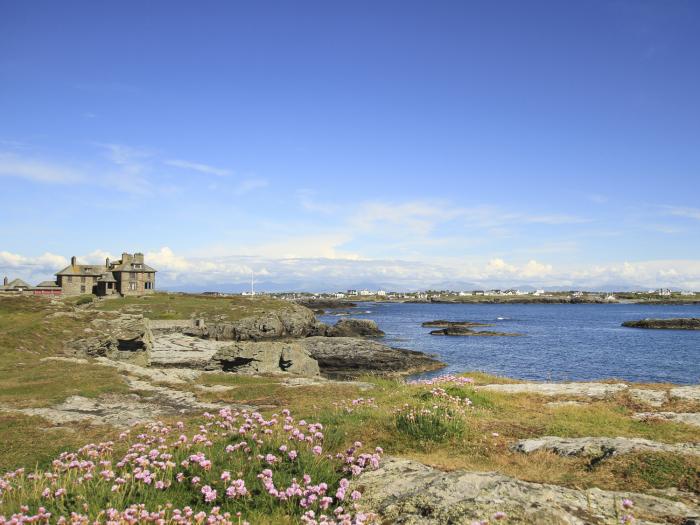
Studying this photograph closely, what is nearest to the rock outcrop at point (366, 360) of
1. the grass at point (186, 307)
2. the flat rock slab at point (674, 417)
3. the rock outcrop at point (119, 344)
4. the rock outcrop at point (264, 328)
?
the rock outcrop at point (119, 344)

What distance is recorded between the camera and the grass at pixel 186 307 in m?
83.6

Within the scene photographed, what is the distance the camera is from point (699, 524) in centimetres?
570

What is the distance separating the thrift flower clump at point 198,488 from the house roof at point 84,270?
108421 mm

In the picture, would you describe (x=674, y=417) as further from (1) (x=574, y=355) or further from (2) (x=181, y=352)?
(1) (x=574, y=355)

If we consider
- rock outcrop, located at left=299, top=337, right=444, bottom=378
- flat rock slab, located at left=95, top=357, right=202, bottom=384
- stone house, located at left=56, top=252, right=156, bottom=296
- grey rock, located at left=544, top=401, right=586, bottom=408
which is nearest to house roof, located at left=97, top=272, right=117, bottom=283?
stone house, located at left=56, top=252, right=156, bottom=296

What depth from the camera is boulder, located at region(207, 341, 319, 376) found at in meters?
34.0

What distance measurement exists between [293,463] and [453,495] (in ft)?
8.34

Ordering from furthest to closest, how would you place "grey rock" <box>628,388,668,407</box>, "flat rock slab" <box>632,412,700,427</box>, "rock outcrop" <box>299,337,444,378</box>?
"rock outcrop" <box>299,337,444,378</box> < "grey rock" <box>628,388,668,407</box> < "flat rock slab" <box>632,412,700,427</box>

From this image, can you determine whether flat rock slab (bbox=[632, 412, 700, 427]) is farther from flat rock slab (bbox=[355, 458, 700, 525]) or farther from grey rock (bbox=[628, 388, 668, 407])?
flat rock slab (bbox=[355, 458, 700, 525])

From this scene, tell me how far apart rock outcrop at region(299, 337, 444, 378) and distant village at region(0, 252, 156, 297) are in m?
56.5

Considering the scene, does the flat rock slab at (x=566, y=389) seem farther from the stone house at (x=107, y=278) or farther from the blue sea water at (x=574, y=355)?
the stone house at (x=107, y=278)

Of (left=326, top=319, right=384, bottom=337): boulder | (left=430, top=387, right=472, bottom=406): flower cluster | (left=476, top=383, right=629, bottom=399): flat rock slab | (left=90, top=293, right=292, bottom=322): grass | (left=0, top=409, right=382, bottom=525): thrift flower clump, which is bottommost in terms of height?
(left=326, top=319, right=384, bottom=337): boulder

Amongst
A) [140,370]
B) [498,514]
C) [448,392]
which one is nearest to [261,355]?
[140,370]

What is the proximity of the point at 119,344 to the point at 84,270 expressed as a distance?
77444 millimetres
